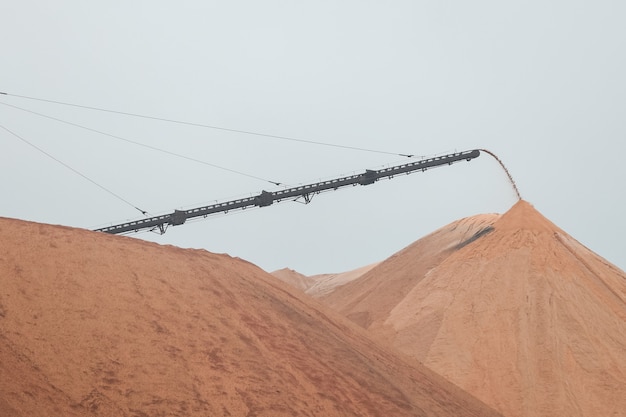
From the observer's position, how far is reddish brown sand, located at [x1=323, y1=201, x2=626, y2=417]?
2508 cm

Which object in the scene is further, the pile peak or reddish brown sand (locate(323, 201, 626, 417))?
the pile peak

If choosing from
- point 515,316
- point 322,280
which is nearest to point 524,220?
point 515,316

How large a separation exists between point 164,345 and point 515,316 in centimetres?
1955

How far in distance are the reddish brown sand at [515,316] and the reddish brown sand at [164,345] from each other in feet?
20.7

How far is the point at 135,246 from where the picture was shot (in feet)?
59.8

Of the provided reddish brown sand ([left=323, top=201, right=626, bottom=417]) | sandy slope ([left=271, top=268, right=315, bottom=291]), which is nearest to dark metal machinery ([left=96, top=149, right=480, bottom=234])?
reddish brown sand ([left=323, top=201, right=626, bottom=417])

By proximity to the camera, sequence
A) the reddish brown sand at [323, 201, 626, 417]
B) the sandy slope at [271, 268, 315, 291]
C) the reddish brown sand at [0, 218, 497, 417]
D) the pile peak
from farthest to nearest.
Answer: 1. the sandy slope at [271, 268, 315, 291]
2. the pile peak
3. the reddish brown sand at [323, 201, 626, 417]
4. the reddish brown sand at [0, 218, 497, 417]

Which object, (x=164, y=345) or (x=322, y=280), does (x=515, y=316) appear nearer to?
(x=164, y=345)

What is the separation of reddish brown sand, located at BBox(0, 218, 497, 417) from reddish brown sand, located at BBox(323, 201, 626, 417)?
20.7 ft

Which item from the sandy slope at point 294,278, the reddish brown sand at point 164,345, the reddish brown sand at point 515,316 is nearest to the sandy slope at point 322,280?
the sandy slope at point 294,278

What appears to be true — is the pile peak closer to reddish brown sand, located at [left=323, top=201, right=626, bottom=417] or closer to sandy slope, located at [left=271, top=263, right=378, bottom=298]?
reddish brown sand, located at [left=323, top=201, right=626, bottom=417]

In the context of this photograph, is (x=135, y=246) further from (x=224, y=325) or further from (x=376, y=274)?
(x=376, y=274)

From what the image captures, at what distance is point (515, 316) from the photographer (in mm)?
29047

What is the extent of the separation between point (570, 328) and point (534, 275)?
3788 millimetres
